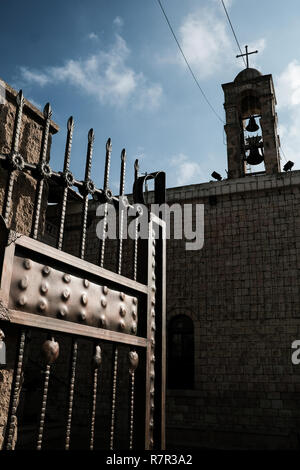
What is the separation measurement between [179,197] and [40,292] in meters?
9.19

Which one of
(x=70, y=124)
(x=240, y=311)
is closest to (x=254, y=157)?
(x=240, y=311)

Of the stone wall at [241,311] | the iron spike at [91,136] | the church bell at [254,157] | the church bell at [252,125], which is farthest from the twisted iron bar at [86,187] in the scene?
the church bell at [252,125]

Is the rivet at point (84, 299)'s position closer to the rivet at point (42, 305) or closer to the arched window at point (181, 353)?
the rivet at point (42, 305)

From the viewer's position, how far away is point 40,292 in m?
1.63

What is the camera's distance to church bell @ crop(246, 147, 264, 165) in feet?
37.4

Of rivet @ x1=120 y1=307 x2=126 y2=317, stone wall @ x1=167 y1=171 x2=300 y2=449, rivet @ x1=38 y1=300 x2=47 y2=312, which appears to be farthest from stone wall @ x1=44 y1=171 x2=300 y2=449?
rivet @ x1=38 y1=300 x2=47 y2=312

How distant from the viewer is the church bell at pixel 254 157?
1141 cm

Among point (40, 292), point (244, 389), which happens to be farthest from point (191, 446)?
point (40, 292)

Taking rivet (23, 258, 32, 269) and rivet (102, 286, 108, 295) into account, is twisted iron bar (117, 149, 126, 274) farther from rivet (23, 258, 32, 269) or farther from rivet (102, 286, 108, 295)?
rivet (23, 258, 32, 269)

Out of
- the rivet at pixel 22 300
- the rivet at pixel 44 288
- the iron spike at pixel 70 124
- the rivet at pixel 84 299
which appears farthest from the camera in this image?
the iron spike at pixel 70 124

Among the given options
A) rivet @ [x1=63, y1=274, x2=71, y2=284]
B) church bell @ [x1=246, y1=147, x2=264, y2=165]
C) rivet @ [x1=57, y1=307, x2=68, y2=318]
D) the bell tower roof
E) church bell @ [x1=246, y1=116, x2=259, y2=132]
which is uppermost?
the bell tower roof

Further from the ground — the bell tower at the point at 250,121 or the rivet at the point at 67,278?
the bell tower at the point at 250,121

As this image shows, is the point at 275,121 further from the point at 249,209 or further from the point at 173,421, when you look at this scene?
the point at 173,421

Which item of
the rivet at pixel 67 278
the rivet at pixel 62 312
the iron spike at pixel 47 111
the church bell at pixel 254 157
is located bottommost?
the rivet at pixel 62 312
